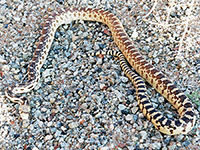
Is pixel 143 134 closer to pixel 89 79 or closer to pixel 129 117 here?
pixel 129 117

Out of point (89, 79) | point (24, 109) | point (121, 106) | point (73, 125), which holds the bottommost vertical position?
point (73, 125)

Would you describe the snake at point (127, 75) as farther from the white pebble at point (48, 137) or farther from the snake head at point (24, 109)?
the white pebble at point (48, 137)

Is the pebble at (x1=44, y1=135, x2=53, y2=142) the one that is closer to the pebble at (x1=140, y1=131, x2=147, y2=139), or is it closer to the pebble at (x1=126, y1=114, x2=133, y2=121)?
the pebble at (x1=126, y1=114, x2=133, y2=121)

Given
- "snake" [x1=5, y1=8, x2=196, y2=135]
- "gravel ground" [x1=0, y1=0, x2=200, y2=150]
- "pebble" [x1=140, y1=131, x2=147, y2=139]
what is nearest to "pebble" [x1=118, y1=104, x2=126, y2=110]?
"gravel ground" [x1=0, y1=0, x2=200, y2=150]

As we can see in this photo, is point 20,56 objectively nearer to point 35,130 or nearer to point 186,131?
point 35,130

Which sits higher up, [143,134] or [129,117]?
[129,117]

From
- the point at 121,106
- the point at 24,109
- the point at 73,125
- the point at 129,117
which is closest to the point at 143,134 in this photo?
the point at 129,117

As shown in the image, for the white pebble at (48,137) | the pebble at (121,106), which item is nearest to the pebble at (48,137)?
the white pebble at (48,137)
